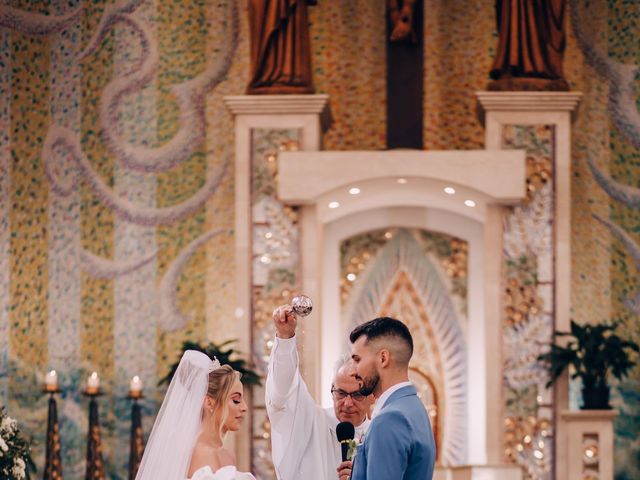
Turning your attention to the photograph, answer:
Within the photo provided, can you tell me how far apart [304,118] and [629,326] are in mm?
3228

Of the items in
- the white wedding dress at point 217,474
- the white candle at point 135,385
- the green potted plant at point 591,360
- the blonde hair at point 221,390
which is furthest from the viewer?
the white candle at point 135,385

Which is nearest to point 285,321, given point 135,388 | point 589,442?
point 135,388

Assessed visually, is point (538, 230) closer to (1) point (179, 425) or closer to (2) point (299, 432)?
(2) point (299, 432)

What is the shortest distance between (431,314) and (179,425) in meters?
5.53

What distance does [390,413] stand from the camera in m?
4.96

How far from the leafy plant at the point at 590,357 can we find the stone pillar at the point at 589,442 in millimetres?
236

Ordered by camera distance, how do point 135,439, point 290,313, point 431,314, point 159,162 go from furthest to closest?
point 159,162 < point 431,314 < point 135,439 < point 290,313

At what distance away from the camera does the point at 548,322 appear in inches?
410

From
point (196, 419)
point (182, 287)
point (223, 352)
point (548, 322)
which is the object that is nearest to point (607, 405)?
point (548, 322)

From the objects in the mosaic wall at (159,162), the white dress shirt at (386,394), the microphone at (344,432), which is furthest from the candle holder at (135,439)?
the white dress shirt at (386,394)

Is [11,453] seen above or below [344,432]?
below

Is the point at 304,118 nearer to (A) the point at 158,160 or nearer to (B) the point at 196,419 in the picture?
(A) the point at 158,160

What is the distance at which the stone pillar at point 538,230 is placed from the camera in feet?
34.1

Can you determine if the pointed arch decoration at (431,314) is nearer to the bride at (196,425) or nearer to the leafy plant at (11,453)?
the leafy plant at (11,453)
